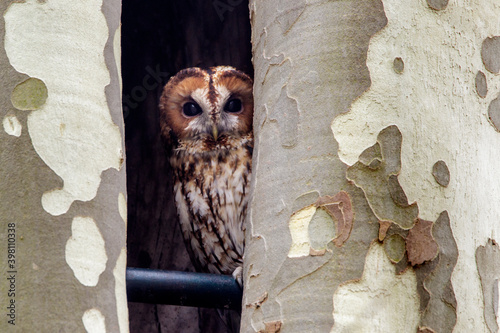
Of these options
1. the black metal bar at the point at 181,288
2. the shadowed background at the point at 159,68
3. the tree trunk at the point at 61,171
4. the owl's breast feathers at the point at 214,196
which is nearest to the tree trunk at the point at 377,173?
the tree trunk at the point at 61,171

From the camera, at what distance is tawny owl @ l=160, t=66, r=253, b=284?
7.68ft

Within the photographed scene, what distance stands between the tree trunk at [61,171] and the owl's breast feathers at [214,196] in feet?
3.63

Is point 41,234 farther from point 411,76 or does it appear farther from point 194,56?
point 194,56

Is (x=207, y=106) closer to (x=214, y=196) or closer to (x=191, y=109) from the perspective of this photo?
(x=191, y=109)

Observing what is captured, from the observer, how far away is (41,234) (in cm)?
104

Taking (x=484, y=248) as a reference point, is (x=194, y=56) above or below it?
above

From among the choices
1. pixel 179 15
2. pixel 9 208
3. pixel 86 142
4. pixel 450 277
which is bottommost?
pixel 450 277

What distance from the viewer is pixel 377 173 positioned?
107 centimetres

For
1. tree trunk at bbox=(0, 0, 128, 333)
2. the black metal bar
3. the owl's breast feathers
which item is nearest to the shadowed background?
the owl's breast feathers

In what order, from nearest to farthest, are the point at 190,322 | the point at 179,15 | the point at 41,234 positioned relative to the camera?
the point at 41,234, the point at 190,322, the point at 179,15

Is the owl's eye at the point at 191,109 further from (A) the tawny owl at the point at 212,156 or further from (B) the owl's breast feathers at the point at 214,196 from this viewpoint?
(B) the owl's breast feathers at the point at 214,196

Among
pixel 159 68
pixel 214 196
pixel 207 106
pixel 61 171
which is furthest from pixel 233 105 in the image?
pixel 61 171

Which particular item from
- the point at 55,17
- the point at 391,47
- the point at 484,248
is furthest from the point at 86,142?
the point at 484,248

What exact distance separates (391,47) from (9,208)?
656mm
